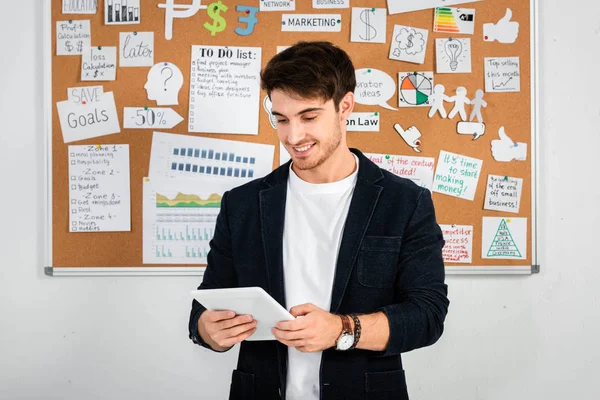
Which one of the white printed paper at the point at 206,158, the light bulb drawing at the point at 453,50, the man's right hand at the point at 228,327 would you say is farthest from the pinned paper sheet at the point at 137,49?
the man's right hand at the point at 228,327

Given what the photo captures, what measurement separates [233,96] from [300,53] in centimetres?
72

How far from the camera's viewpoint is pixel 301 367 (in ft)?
4.87

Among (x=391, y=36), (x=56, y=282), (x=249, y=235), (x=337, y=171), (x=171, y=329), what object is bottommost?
(x=171, y=329)

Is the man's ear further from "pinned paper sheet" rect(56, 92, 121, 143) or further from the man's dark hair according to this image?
"pinned paper sheet" rect(56, 92, 121, 143)

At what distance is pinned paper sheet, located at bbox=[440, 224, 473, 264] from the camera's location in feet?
7.13

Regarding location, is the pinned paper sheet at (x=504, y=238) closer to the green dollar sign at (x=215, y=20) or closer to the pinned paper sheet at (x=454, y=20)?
the pinned paper sheet at (x=454, y=20)

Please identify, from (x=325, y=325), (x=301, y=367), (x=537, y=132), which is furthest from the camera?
(x=537, y=132)

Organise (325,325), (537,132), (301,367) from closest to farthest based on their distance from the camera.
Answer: (325,325) → (301,367) → (537,132)

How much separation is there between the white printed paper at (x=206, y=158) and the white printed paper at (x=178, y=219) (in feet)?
0.11

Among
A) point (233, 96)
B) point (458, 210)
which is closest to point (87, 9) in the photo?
point (233, 96)

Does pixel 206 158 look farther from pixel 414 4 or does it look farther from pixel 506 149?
pixel 506 149

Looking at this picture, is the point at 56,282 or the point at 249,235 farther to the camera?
the point at 56,282

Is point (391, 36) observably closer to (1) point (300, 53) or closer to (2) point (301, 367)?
(1) point (300, 53)

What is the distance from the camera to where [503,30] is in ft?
7.11
